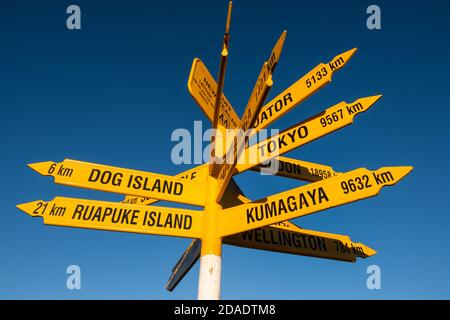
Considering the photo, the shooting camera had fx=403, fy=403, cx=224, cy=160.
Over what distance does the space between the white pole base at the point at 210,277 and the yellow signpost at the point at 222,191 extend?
0.01m

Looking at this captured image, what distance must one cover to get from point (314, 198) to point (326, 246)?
1.37 metres

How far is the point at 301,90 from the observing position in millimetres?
4805

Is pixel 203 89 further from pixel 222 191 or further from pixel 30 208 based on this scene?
pixel 30 208

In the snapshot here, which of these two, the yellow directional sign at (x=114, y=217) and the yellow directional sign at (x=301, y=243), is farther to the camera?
the yellow directional sign at (x=301, y=243)

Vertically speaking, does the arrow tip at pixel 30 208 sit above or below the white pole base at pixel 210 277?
above

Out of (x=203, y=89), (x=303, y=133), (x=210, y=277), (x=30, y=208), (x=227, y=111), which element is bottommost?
(x=210, y=277)

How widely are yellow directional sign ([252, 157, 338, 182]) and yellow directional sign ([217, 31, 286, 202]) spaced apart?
0.90 m

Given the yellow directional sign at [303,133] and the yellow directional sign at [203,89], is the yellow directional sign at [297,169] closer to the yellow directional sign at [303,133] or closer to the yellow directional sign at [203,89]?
the yellow directional sign at [303,133]

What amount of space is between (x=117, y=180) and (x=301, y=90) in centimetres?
241

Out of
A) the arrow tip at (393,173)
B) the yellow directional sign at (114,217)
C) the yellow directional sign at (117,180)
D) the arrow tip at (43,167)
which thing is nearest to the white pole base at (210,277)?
the yellow directional sign at (114,217)

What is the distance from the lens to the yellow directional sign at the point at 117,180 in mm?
4633

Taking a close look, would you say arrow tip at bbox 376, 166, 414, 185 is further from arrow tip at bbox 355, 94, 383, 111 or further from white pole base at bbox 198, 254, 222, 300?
white pole base at bbox 198, 254, 222, 300

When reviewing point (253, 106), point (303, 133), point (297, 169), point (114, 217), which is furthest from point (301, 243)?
point (114, 217)
